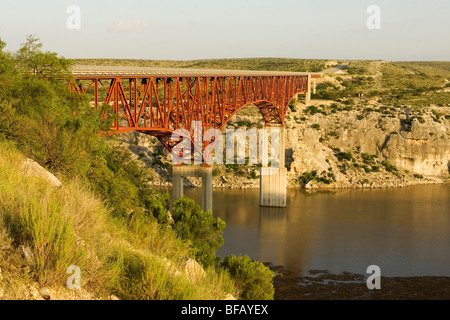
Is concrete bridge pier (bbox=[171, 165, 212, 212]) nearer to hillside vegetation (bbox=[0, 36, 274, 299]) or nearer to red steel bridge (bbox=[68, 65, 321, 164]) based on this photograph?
red steel bridge (bbox=[68, 65, 321, 164])

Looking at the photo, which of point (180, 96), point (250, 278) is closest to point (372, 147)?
point (180, 96)

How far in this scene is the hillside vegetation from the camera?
29.0 ft

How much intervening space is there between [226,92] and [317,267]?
634 inches

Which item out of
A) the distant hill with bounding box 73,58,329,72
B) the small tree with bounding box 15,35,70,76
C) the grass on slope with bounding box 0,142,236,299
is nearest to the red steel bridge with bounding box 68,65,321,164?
the small tree with bounding box 15,35,70,76

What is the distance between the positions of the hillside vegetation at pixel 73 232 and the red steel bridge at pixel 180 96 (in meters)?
4.24

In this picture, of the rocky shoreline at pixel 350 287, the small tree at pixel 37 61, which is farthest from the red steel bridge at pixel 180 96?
the rocky shoreline at pixel 350 287

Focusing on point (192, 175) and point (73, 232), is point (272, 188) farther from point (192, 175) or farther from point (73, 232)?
point (73, 232)

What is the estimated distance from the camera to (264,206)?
54.9m

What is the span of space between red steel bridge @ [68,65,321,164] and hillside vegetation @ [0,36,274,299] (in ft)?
13.9

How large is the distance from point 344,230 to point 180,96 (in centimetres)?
1942

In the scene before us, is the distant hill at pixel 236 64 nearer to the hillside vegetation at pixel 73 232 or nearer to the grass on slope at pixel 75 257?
the hillside vegetation at pixel 73 232

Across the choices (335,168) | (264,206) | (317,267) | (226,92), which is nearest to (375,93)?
(335,168)

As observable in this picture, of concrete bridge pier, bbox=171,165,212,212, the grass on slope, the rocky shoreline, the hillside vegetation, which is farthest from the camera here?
concrete bridge pier, bbox=171,165,212,212
